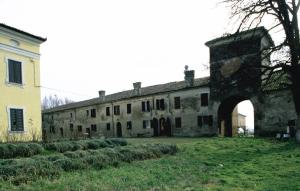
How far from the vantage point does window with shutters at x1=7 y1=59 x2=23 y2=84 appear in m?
22.4

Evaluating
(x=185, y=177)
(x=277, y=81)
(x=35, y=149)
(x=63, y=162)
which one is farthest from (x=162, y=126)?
(x=185, y=177)

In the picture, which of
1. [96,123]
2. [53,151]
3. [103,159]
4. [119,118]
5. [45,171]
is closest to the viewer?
[45,171]

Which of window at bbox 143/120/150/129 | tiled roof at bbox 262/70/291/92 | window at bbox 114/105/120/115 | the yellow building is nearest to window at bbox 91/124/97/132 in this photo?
window at bbox 114/105/120/115

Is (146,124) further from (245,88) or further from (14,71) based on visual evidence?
(14,71)

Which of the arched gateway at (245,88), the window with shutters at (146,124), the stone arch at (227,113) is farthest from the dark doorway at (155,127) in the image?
the stone arch at (227,113)

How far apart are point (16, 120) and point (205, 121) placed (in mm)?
20396

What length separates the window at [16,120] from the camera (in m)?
22.3

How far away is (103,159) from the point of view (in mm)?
12273

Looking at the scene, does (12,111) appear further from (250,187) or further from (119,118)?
(119,118)

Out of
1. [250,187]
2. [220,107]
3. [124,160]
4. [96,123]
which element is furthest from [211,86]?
[250,187]

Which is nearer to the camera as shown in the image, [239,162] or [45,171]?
[45,171]

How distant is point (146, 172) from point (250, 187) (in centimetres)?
330

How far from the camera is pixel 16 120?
22.7m

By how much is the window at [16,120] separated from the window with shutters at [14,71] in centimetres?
191
